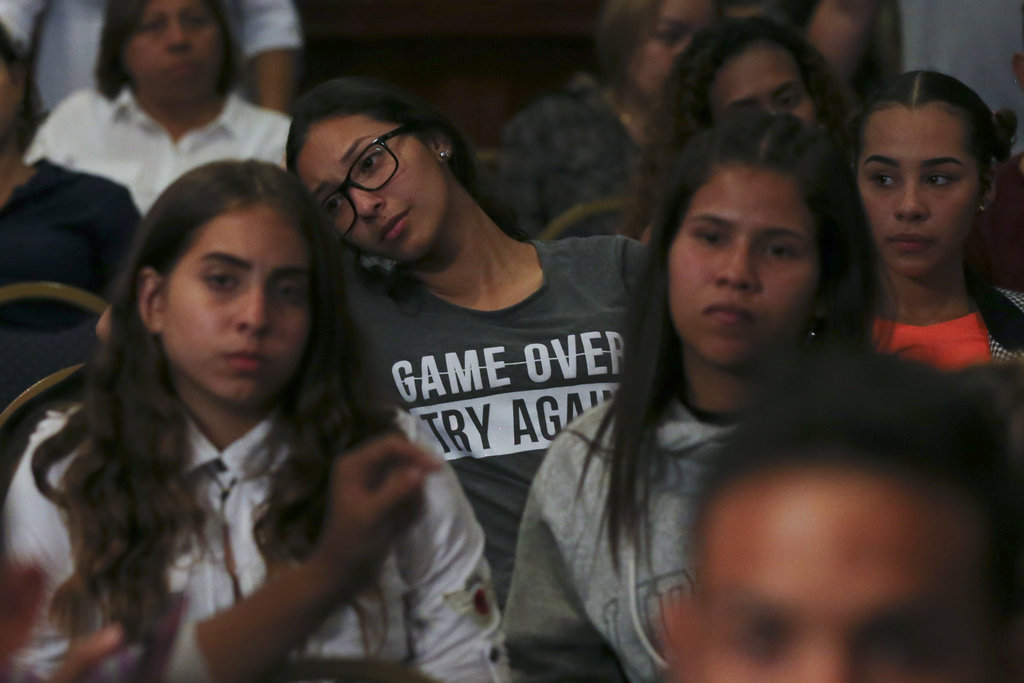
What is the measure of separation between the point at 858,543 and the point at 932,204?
1.25 m

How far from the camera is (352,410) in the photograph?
1323mm

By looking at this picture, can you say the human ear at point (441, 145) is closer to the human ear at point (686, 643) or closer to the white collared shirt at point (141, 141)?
the white collared shirt at point (141, 141)

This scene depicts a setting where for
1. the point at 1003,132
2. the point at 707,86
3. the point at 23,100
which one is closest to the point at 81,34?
the point at 23,100

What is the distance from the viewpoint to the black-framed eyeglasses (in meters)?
1.72

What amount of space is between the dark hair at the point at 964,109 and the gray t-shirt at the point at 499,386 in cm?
50

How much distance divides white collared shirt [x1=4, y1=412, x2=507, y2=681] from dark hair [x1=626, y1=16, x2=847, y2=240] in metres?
1.17

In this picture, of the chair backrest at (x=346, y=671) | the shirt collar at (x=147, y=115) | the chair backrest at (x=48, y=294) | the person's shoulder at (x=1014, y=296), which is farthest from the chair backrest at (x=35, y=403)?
the shirt collar at (x=147, y=115)

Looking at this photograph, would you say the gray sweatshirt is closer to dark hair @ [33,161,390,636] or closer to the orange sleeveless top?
dark hair @ [33,161,390,636]

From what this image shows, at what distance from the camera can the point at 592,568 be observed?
1231mm

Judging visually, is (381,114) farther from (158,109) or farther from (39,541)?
(158,109)

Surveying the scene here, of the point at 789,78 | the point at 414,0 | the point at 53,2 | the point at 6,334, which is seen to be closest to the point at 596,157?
the point at 789,78

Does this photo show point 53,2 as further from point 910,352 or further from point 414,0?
point 910,352

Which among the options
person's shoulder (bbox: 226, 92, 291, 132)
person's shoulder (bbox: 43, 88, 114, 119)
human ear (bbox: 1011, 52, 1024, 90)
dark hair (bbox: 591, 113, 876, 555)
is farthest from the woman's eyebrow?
person's shoulder (bbox: 43, 88, 114, 119)

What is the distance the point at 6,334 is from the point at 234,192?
0.60m
